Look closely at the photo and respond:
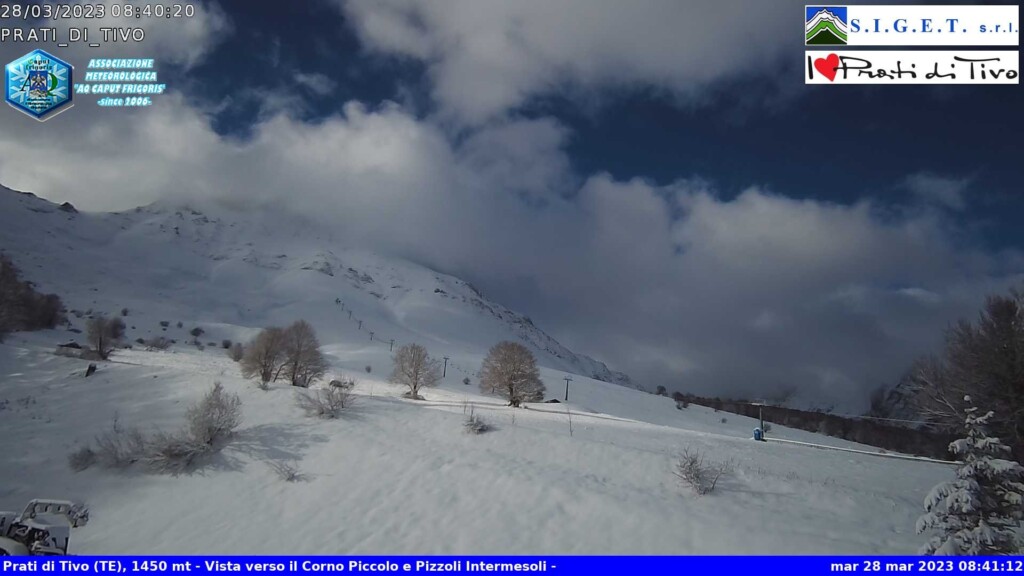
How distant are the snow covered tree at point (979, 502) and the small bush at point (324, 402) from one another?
20.2 m

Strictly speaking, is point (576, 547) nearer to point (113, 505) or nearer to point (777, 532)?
point (777, 532)

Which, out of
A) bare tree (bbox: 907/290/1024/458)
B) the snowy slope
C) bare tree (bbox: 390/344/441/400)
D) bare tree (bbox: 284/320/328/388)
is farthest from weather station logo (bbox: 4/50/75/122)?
bare tree (bbox: 907/290/1024/458)

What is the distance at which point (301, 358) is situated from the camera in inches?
1485

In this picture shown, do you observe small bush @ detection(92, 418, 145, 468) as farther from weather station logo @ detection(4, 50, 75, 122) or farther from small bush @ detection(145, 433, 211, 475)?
weather station logo @ detection(4, 50, 75, 122)

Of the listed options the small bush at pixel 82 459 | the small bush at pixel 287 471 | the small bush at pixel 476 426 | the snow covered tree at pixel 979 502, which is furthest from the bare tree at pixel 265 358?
the snow covered tree at pixel 979 502

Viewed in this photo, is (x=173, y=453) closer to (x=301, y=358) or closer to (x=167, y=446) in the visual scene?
(x=167, y=446)

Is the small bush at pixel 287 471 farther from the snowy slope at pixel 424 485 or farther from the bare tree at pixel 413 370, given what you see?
the bare tree at pixel 413 370

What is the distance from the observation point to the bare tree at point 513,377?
38.1m

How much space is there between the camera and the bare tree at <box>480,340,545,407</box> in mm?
38125

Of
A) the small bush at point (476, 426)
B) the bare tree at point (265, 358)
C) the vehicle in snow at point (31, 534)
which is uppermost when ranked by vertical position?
the bare tree at point (265, 358)

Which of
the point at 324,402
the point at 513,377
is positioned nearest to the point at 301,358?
the point at 513,377
